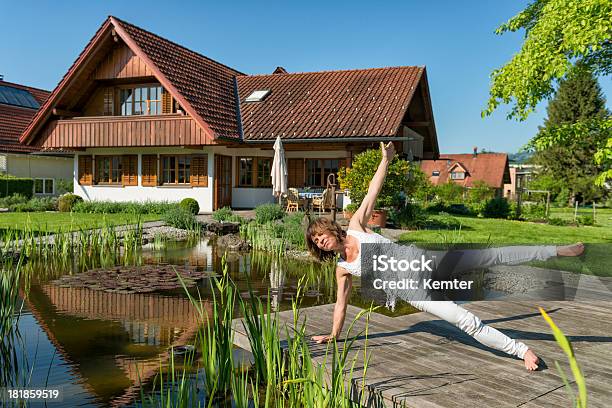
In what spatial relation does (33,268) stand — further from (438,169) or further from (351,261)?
(438,169)

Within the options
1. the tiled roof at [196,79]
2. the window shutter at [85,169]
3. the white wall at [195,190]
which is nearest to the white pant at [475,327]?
the tiled roof at [196,79]

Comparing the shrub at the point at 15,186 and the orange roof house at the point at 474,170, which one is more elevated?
the orange roof house at the point at 474,170

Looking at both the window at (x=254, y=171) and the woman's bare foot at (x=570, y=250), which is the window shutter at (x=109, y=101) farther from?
the woman's bare foot at (x=570, y=250)

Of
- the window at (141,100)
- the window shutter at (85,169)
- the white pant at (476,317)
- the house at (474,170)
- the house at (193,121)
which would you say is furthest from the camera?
the house at (474,170)

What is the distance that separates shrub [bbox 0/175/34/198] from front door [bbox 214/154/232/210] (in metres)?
10.3

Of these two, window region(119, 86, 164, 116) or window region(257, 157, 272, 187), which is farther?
window region(257, 157, 272, 187)

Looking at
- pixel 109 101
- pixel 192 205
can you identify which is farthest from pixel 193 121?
pixel 109 101

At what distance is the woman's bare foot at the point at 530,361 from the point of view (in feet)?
11.5

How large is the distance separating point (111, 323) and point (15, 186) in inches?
849

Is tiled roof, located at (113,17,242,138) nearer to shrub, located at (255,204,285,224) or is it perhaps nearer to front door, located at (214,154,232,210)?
front door, located at (214,154,232,210)

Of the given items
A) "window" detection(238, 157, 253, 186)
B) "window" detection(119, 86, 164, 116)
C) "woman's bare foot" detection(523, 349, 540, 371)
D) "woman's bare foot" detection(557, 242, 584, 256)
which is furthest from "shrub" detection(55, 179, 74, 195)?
"woman's bare foot" detection(557, 242, 584, 256)

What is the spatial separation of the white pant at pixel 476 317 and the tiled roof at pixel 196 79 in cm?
1579

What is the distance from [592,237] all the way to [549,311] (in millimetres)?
9985

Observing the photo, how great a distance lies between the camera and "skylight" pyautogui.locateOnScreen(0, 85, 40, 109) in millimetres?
29692
